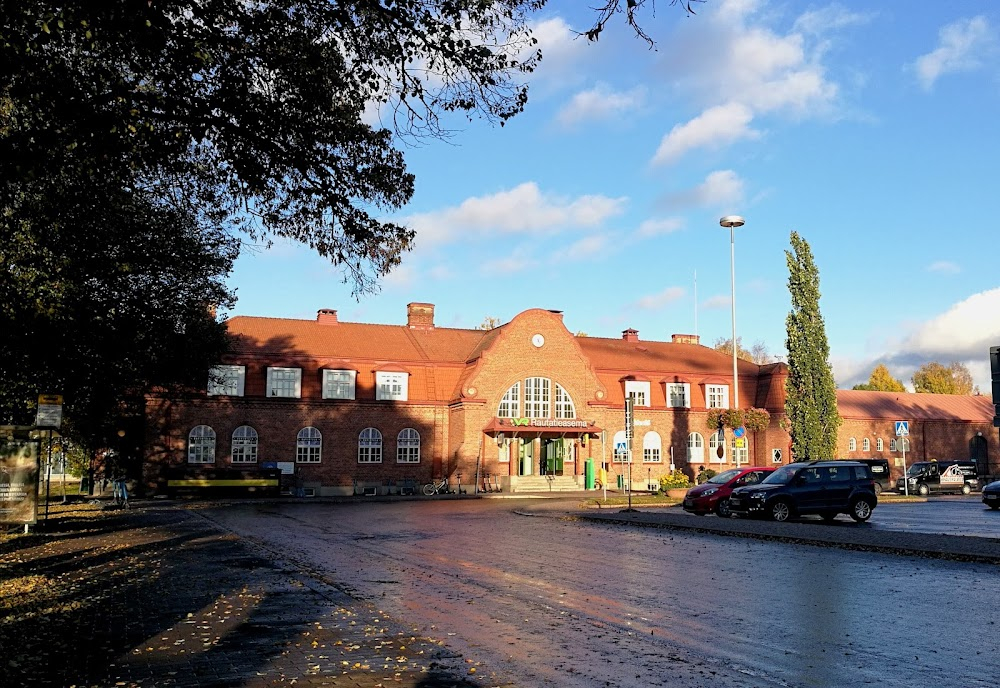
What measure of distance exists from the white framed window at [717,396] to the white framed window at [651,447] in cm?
452

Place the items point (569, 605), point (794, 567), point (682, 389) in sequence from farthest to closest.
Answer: point (682, 389) → point (794, 567) → point (569, 605)

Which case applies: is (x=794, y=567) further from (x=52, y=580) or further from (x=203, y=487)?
(x=203, y=487)

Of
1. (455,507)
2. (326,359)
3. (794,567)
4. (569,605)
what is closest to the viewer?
(569,605)

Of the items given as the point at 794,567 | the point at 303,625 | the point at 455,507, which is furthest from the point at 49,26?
the point at 455,507

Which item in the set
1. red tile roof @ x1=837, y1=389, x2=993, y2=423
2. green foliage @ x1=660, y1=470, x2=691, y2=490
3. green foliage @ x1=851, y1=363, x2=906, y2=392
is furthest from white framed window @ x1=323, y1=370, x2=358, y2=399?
green foliage @ x1=851, y1=363, x2=906, y2=392

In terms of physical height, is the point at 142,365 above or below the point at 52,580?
above

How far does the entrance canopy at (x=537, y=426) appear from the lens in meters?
46.9

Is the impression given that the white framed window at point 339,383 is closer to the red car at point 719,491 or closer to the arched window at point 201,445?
the arched window at point 201,445

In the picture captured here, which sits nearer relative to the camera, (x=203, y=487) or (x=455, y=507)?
(x=455, y=507)

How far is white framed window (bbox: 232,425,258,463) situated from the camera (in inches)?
1748

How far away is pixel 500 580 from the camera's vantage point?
12.6 metres

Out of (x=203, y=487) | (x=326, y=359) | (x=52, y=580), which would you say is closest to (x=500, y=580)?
A: (x=52, y=580)

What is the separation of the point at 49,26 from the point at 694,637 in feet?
26.6

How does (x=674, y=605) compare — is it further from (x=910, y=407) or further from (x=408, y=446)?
(x=910, y=407)
